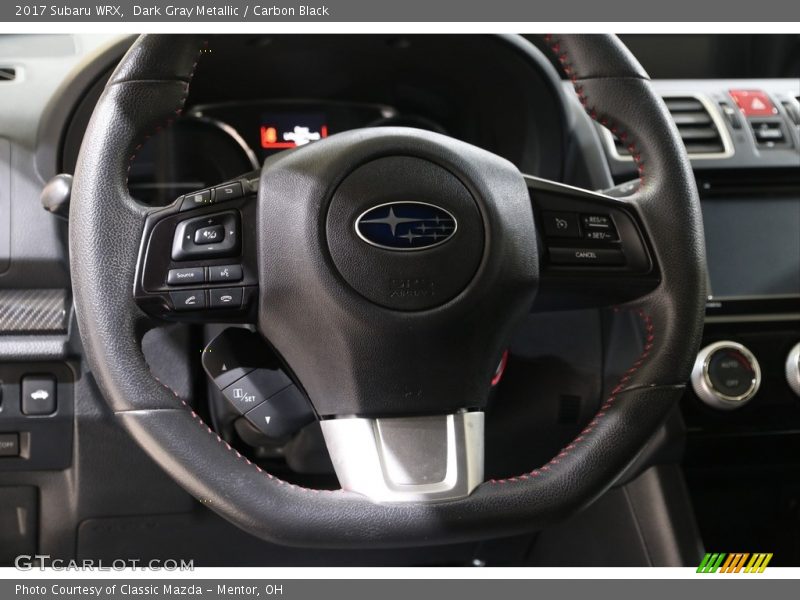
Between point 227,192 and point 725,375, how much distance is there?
73 cm

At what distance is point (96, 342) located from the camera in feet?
2.69

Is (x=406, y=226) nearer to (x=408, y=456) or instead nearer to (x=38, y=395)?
(x=408, y=456)

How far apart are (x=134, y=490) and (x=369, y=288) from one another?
20.1 inches

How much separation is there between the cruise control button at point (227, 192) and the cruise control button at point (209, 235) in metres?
0.03

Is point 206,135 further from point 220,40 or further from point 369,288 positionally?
point 369,288

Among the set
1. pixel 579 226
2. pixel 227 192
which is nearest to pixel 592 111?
pixel 579 226

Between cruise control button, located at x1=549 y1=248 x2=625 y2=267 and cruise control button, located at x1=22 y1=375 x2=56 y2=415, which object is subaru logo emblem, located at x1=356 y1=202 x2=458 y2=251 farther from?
cruise control button, located at x1=22 y1=375 x2=56 y2=415

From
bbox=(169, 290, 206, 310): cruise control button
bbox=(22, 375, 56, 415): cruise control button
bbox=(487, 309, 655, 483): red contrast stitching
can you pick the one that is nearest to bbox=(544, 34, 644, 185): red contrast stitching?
bbox=(487, 309, 655, 483): red contrast stitching

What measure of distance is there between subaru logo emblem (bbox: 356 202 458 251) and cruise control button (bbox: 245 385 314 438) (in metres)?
0.18

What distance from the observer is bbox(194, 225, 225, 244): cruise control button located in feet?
2.81

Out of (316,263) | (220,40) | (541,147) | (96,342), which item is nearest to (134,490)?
(96,342)

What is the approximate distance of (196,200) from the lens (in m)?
0.87
